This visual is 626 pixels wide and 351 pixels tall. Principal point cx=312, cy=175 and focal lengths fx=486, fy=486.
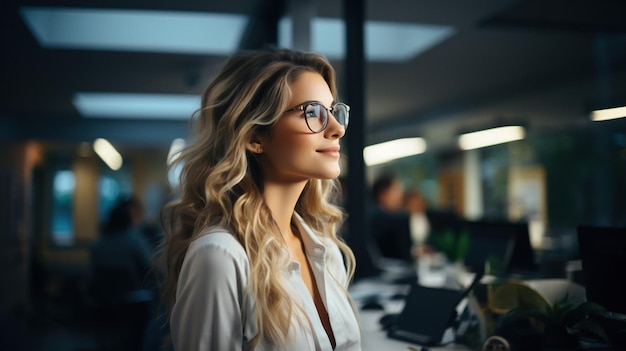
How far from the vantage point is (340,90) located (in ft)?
16.3

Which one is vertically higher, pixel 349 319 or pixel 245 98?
pixel 245 98

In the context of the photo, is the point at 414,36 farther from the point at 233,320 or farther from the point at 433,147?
the point at 433,147

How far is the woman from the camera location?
1.15 meters

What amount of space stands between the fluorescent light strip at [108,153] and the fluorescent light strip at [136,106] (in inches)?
27.9

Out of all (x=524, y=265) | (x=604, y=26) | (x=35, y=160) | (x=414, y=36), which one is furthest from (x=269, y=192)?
(x=414, y=36)

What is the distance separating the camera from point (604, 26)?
12.5 feet

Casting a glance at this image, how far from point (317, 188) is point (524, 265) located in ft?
4.63

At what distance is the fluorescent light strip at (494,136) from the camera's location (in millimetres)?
7620

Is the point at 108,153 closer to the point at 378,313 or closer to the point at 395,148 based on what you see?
the point at 395,148

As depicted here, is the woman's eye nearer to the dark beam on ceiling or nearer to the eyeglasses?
the eyeglasses

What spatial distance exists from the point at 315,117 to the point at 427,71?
17.7ft

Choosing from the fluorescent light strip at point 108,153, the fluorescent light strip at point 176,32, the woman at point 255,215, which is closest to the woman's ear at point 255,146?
the woman at point 255,215

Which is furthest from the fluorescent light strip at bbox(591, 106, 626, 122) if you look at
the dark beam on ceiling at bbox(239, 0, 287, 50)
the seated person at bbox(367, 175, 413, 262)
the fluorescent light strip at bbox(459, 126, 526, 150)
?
the fluorescent light strip at bbox(459, 126, 526, 150)

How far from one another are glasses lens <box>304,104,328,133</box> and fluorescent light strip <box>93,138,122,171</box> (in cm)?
868
